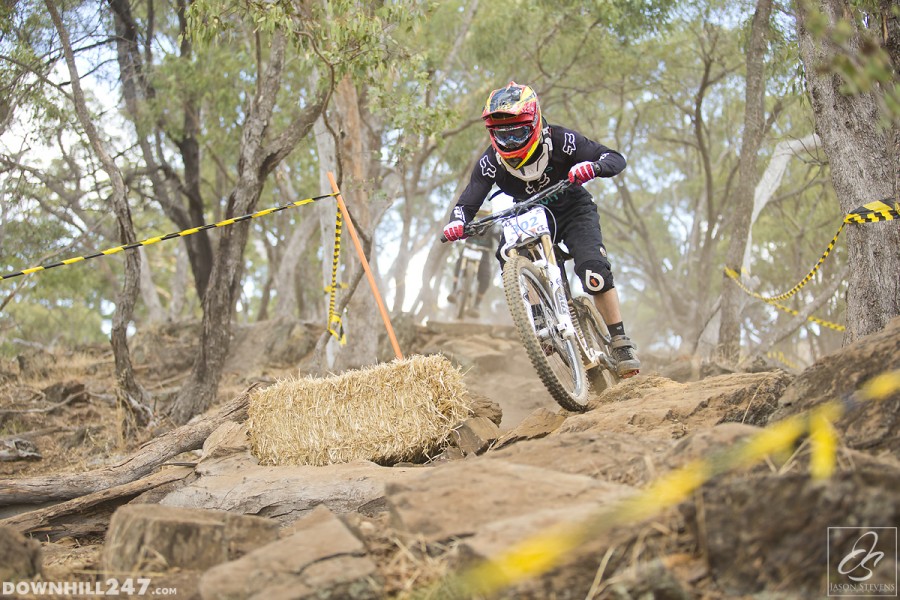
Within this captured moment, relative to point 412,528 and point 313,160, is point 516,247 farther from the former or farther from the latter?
point 313,160

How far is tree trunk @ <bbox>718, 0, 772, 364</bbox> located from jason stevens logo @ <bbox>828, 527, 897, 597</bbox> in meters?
10.5

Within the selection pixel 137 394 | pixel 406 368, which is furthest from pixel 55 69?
pixel 406 368

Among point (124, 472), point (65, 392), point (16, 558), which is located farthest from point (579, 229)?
point (65, 392)

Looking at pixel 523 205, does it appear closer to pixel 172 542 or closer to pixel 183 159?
pixel 172 542

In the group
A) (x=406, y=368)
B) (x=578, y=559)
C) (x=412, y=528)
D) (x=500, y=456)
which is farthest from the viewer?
(x=406, y=368)

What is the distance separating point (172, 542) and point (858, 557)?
250 cm

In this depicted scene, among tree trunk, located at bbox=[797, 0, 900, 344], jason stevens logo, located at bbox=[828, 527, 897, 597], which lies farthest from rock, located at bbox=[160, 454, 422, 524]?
tree trunk, located at bbox=[797, 0, 900, 344]

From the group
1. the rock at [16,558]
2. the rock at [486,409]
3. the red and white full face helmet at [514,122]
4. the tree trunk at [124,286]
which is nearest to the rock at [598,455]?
the rock at [16,558]

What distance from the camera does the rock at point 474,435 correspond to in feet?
20.6

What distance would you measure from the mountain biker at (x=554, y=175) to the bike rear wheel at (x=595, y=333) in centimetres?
8

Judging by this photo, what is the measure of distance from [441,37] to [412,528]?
18.9 metres

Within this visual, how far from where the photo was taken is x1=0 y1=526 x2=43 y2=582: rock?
10.7ft

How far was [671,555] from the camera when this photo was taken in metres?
2.79

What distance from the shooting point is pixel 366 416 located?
6348 mm
